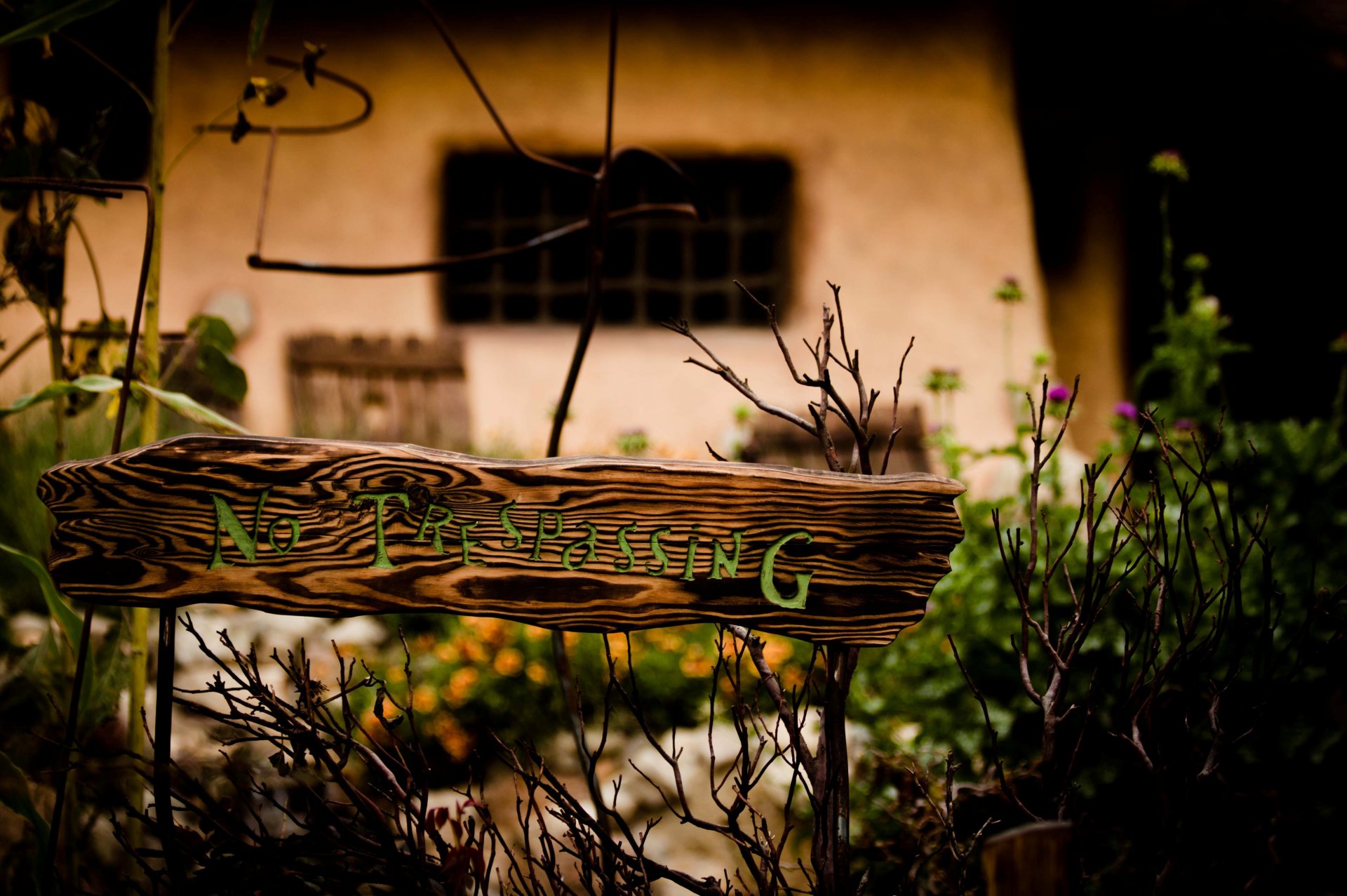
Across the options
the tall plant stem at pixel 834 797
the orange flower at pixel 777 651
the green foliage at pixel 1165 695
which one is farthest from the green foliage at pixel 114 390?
the orange flower at pixel 777 651

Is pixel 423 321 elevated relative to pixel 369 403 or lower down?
elevated

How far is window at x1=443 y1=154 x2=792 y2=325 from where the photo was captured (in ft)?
13.5

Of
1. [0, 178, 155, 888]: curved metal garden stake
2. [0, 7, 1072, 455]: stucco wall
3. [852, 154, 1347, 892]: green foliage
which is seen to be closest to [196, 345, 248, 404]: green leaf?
[0, 178, 155, 888]: curved metal garden stake

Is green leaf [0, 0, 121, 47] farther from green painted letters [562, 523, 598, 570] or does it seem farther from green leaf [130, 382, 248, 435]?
green painted letters [562, 523, 598, 570]

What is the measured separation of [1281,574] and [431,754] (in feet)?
6.92

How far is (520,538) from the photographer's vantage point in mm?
1030

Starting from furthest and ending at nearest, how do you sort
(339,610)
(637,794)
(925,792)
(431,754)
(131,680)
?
(431,754) → (637,794) → (131,680) → (925,792) → (339,610)

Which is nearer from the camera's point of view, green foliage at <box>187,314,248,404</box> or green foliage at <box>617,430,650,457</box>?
green foliage at <box>187,314,248,404</box>

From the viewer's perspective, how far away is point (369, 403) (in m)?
3.82

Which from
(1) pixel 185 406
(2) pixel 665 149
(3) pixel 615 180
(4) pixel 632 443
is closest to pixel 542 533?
(1) pixel 185 406

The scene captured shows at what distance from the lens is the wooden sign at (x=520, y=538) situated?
102 cm

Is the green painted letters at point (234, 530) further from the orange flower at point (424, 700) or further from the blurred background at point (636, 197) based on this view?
the blurred background at point (636, 197)

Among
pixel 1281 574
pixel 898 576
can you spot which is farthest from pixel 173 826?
pixel 1281 574

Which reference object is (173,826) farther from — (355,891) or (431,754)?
(431,754)
